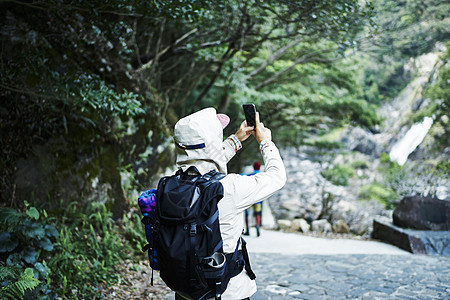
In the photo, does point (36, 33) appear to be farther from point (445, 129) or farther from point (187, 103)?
point (445, 129)

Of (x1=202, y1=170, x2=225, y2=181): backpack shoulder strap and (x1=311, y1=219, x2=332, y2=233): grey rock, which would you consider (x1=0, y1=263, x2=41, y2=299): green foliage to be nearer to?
(x1=202, y1=170, x2=225, y2=181): backpack shoulder strap

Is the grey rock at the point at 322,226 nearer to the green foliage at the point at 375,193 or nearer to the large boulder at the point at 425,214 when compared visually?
the large boulder at the point at 425,214

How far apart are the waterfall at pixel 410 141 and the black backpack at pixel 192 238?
19.3m

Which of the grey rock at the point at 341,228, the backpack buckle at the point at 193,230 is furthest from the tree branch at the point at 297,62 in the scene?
the backpack buckle at the point at 193,230

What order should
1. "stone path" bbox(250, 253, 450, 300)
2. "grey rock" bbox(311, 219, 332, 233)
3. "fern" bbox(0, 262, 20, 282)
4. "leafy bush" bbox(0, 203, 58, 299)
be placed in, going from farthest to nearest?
"grey rock" bbox(311, 219, 332, 233), "stone path" bbox(250, 253, 450, 300), "leafy bush" bbox(0, 203, 58, 299), "fern" bbox(0, 262, 20, 282)

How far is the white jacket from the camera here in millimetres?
1815

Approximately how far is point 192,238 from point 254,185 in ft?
1.37

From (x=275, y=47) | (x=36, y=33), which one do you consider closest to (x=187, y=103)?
(x=275, y=47)

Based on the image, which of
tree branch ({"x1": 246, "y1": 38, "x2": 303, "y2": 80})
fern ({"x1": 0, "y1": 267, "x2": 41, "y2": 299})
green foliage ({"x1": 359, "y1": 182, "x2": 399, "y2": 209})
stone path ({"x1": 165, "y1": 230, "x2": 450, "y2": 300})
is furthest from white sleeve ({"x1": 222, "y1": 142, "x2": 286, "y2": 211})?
green foliage ({"x1": 359, "y1": 182, "x2": 399, "y2": 209})

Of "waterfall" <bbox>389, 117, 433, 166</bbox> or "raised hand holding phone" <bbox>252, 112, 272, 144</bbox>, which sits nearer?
"raised hand holding phone" <bbox>252, 112, 272, 144</bbox>

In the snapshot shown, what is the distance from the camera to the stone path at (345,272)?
4.36 m

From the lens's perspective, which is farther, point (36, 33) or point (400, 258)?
point (400, 258)

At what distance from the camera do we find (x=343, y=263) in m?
5.85

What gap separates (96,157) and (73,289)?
2.47 meters
